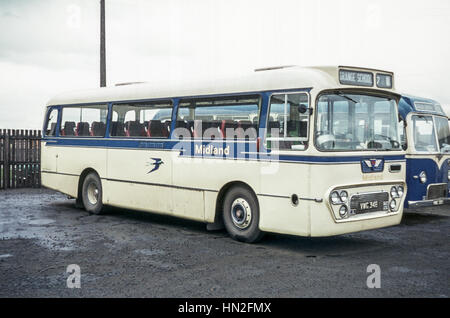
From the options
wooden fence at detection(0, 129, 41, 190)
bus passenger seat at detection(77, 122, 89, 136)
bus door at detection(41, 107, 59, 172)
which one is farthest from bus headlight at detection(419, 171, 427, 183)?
wooden fence at detection(0, 129, 41, 190)

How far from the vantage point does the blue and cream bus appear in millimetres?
12656

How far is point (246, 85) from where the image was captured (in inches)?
378

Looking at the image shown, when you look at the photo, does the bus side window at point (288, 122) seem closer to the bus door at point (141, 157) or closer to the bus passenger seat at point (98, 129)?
the bus door at point (141, 157)

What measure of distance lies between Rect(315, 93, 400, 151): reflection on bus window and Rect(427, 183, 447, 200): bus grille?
3.80 meters

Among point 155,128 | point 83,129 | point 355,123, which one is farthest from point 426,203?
point 83,129

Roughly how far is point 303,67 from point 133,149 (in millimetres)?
4604

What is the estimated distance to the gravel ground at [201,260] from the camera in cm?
657

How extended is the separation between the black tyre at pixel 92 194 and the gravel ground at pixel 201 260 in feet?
2.52

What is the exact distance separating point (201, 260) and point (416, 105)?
753 cm

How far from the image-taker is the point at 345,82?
870cm
